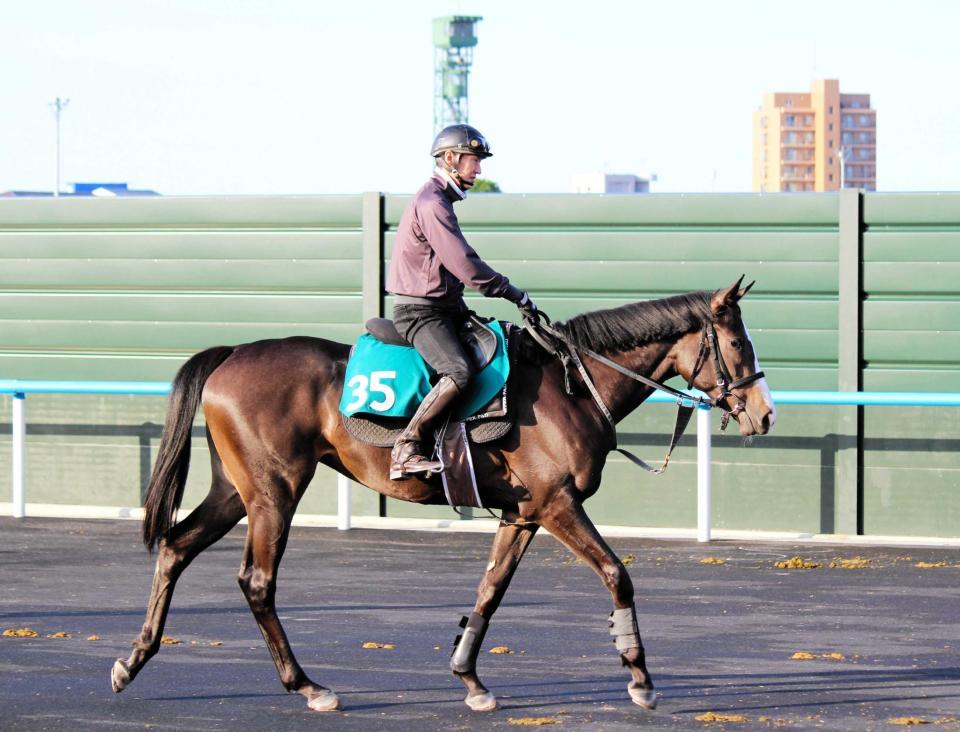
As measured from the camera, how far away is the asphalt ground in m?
8.01

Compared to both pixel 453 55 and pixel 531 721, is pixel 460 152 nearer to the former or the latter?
pixel 531 721

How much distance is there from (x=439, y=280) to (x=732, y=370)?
152 centimetres

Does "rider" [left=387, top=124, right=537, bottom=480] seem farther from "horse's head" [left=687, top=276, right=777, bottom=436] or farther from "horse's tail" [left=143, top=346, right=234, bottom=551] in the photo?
"horse's tail" [left=143, top=346, right=234, bottom=551]

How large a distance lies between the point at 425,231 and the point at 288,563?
5.42m

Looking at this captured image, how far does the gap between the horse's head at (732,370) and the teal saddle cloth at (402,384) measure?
1003 millimetres

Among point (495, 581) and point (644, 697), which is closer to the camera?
point (644, 697)

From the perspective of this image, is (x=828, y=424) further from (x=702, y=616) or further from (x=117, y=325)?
(x=117, y=325)

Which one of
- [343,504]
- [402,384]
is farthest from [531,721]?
[343,504]

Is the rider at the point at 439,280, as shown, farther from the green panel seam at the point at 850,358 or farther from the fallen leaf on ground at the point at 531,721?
the green panel seam at the point at 850,358

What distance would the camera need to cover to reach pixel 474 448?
8430mm

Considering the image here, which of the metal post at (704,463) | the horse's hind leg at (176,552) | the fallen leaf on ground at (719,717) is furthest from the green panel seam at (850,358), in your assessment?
the horse's hind leg at (176,552)

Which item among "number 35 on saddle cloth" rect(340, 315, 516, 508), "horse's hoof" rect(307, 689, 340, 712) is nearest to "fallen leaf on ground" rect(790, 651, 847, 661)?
"number 35 on saddle cloth" rect(340, 315, 516, 508)

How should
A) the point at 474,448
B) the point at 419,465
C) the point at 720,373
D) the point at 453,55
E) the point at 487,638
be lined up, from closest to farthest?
the point at 419,465 → the point at 474,448 → the point at 720,373 → the point at 487,638 → the point at 453,55

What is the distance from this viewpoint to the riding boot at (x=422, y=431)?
832cm
